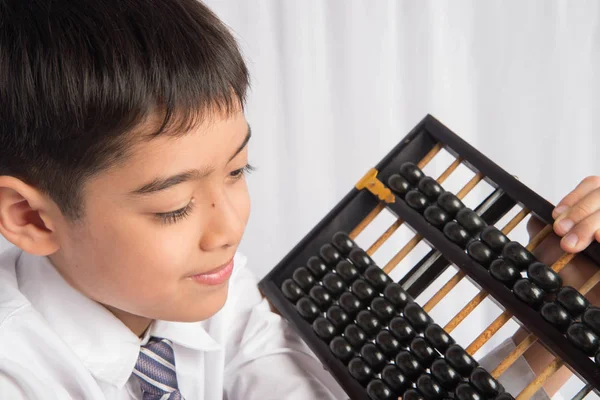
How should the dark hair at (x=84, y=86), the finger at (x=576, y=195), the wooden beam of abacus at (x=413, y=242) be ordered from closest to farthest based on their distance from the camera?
the dark hair at (x=84, y=86) → the finger at (x=576, y=195) → the wooden beam of abacus at (x=413, y=242)

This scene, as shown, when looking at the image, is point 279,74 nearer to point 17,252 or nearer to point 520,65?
point 520,65

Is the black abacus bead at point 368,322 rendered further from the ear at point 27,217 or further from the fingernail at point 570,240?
the ear at point 27,217

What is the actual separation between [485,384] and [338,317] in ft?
0.75

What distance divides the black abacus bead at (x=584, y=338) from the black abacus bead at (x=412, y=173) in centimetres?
30

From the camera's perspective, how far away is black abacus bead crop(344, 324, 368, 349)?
3.17 feet

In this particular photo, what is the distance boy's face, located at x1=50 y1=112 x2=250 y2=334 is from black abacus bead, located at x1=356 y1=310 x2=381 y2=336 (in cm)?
21

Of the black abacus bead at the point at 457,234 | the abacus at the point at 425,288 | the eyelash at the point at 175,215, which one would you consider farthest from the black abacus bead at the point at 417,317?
the eyelash at the point at 175,215

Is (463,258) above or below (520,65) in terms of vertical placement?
below

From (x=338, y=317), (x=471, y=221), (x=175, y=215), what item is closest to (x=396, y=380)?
(x=338, y=317)

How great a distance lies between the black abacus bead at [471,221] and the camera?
0.94 meters

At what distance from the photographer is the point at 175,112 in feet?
2.56

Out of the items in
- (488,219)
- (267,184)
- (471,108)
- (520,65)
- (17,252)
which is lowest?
(17,252)

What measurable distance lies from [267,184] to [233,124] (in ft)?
2.80

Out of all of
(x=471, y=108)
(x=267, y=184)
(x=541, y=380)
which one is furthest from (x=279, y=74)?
(x=541, y=380)
